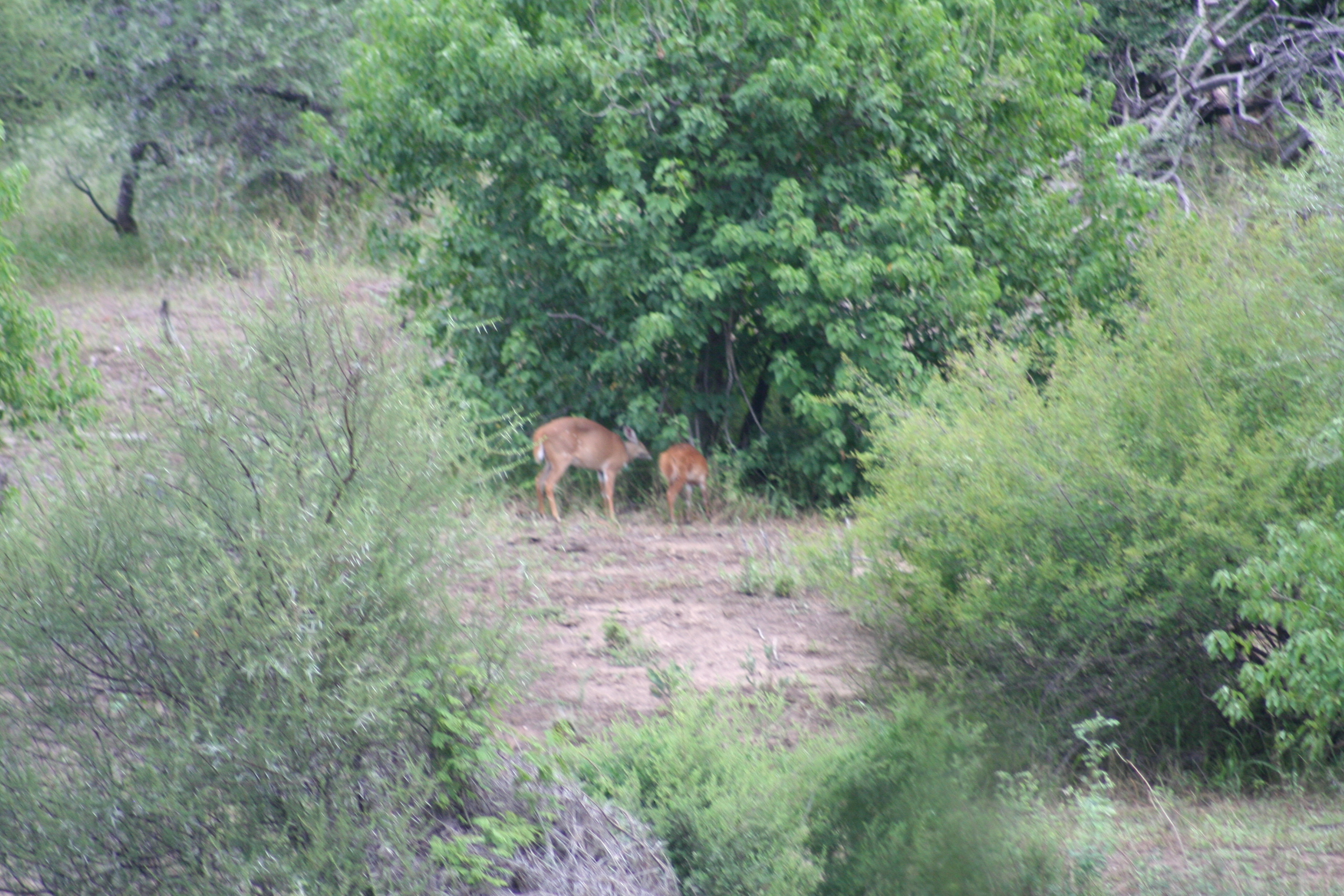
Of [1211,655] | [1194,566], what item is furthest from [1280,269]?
[1211,655]

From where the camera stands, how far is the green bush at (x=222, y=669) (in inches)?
155

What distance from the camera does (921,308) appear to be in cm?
1017

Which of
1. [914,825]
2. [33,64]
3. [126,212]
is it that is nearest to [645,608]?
[914,825]

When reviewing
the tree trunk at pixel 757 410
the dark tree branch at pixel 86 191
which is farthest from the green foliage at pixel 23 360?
the dark tree branch at pixel 86 191

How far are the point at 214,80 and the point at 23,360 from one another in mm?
11653

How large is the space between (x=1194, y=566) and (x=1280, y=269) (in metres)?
1.85

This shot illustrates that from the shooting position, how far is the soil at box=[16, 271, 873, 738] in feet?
17.5

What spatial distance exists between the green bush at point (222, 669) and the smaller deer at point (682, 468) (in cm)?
573

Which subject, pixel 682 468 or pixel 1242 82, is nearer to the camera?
pixel 682 468

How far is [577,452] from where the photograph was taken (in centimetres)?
1019

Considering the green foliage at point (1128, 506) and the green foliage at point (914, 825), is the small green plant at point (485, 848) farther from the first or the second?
the green foliage at point (1128, 506)

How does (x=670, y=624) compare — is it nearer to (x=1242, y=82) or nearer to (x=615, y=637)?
(x=615, y=637)

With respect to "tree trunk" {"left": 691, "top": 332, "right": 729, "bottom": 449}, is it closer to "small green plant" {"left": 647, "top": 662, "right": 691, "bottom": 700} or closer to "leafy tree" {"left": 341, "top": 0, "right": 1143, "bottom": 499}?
"leafy tree" {"left": 341, "top": 0, "right": 1143, "bottom": 499}

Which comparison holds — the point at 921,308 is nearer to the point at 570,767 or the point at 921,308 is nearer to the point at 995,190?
the point at 995,190
